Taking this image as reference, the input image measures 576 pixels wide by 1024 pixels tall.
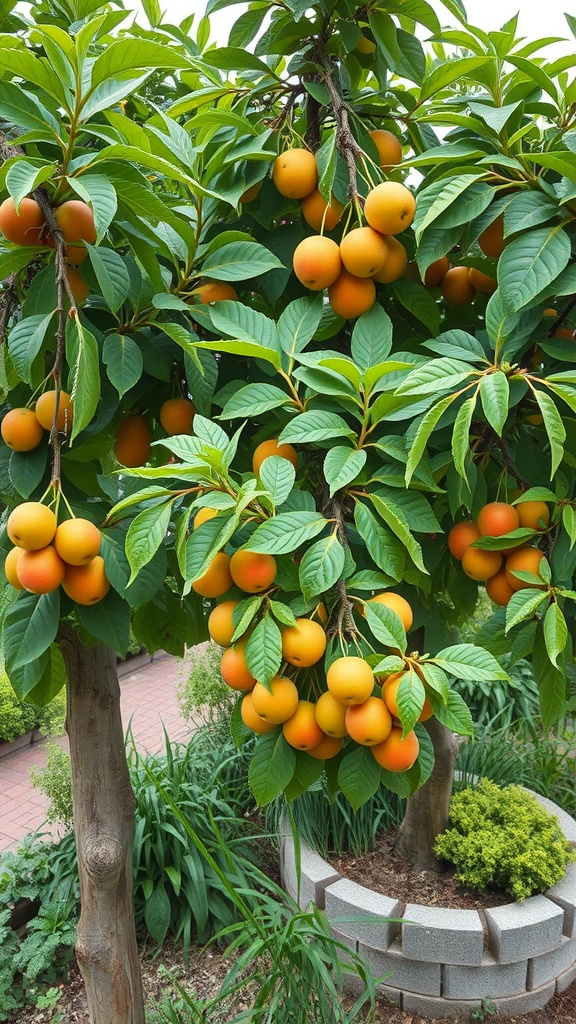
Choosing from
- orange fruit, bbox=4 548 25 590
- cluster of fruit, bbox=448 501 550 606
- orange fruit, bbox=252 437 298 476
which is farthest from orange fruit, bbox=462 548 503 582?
orange fruit, bbox=4 548 25 590

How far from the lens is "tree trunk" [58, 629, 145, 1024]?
1.51m

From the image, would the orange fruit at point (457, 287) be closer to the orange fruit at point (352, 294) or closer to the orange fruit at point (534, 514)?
the orange fruit at point (352, 294)

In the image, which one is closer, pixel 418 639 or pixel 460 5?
pixel 460 5

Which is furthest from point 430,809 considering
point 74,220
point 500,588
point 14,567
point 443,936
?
point 74,220

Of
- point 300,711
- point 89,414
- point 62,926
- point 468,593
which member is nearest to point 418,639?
point 468,593

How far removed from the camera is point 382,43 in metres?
1.16

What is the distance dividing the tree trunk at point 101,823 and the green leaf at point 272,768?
0.65 m

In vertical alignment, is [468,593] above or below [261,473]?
below

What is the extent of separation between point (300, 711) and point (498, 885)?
2143 mm

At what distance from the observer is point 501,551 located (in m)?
1.05

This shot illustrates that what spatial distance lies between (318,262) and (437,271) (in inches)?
12.9

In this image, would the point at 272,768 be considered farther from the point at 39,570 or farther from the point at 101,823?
the point at 101,823

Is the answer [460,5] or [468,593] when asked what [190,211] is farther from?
[468,593]

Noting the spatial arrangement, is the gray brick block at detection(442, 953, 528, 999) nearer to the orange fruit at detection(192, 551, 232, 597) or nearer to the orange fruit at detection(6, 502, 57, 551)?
the orange fruit at detection(192, 551, 232, 597)
